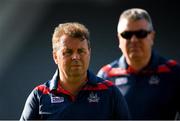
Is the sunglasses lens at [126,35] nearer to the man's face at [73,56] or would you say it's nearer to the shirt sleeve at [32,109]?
the man's face at [73,56]

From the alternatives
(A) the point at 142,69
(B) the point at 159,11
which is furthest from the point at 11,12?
(A) the point at 142,69

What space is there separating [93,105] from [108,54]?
5360 mm

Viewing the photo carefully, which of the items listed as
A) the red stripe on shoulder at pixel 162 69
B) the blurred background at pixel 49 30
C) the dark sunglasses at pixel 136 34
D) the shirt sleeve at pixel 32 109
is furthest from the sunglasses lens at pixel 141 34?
the blurred background at pixel 49 30

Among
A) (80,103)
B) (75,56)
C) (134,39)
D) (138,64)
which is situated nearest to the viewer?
(75,56)

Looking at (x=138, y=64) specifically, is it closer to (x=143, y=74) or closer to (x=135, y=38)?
(x=143, y=74)

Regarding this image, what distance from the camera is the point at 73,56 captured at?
14.4ft

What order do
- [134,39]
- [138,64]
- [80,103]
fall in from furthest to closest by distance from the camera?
[138,64] → [134,39] → [80,103]

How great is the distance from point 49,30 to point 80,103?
5498 millimetres

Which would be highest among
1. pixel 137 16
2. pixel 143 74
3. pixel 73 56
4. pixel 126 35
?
pixel 137 16

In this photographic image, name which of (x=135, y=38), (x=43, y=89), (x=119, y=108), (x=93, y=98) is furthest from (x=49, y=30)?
(x=119, y=108)

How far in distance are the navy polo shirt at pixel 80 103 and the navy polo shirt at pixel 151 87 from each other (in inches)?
31.4

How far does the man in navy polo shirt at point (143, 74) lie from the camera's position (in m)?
5.29

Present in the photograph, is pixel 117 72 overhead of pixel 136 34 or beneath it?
beneath

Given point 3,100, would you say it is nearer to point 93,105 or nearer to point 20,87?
point 20,87
